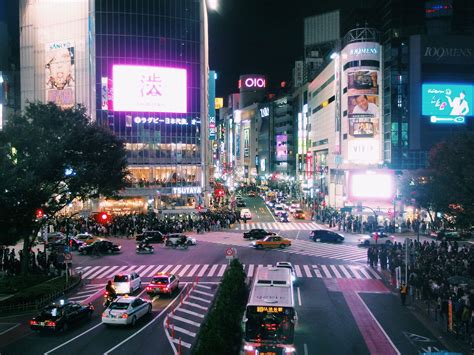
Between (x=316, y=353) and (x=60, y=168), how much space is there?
20661 millimetres

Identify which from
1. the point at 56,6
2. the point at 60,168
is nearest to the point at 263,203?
the point at 56,6

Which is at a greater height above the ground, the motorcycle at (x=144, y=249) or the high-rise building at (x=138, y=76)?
the high-rise building at (x=138, y=76)

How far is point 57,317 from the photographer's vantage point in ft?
67.7

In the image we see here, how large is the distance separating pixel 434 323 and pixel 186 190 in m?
59.5

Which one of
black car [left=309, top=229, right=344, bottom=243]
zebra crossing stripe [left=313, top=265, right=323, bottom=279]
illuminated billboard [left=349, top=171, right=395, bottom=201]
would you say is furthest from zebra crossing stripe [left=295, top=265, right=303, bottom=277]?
illuminated billboard [left=349, top=171, right=395, bottom=201]

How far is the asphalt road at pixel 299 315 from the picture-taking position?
1906 cm

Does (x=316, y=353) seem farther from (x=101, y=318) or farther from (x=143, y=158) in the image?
(x=143, y=158)

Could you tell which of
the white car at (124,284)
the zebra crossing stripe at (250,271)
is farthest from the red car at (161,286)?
the zebra crossing stripe at (250,271)

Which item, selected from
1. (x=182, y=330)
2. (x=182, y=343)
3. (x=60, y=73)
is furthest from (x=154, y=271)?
(x=60, y=73)

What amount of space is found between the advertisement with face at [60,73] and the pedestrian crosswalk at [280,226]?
37669mm

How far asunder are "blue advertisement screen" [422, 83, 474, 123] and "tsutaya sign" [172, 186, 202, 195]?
34756 mm

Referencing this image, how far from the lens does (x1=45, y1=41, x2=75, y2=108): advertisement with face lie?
81.2 m

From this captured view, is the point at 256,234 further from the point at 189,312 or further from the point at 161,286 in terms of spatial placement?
the point at 189,312

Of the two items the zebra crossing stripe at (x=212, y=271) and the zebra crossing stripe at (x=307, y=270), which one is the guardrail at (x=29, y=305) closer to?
the zebra crossing stripe at (x=212, y=271)
